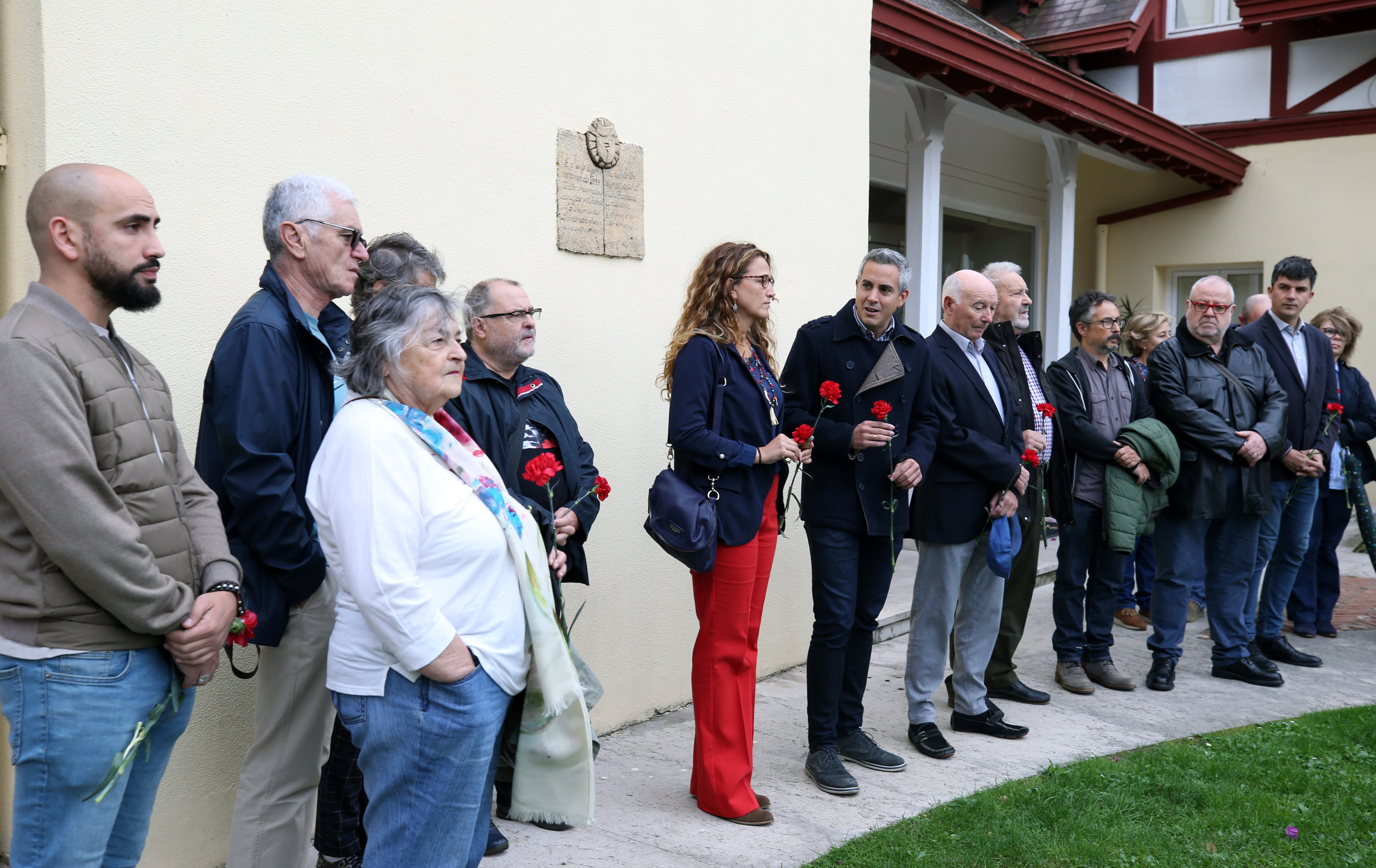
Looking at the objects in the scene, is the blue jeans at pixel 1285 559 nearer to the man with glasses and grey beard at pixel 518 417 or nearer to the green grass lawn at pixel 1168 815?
the green grass lawn at pixel 1168 815

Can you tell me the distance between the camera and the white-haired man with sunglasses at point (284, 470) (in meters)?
2.63

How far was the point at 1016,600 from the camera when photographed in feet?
17.3

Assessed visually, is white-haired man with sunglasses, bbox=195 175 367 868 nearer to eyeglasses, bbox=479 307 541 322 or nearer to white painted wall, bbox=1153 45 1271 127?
eyeglasses, bbox=479 307 541 322

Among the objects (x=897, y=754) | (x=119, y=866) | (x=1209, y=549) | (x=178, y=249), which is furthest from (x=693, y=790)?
(x=1209, y=549)

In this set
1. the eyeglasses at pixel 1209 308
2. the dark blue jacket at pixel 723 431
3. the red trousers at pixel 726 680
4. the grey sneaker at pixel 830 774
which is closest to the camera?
the dark blue jacket at pixel 723 431

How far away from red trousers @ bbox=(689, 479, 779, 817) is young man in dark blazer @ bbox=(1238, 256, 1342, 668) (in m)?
3.52

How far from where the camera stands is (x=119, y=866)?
2.32 m

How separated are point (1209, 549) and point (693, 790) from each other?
3484 millimetres

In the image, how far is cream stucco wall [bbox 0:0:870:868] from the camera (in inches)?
122

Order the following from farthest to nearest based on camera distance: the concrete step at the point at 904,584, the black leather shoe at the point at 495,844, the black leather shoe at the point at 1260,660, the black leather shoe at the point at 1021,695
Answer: the concrete step at the point at 904,584, the black leather shoe at the point at 1260,660, the black leather shoe at the point at 1021,695, the black leather shoe at the point at 495,844

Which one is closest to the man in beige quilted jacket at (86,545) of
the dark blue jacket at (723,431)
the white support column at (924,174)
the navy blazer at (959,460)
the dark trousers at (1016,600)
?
the dark blue jacket at (723,431)

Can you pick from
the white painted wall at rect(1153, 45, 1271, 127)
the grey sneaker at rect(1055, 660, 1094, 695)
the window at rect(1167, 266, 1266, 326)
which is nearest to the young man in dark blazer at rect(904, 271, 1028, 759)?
the grey sneaker at rect(1055, 660, 1094, 695)

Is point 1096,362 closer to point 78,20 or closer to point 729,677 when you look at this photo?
point 729,677

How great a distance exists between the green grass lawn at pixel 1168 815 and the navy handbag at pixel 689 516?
3.51ft
